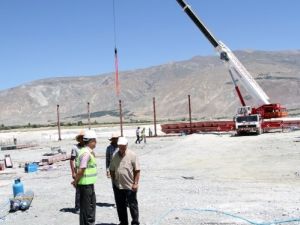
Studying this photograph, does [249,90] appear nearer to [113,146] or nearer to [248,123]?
[248,123]

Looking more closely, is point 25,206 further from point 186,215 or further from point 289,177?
point 289,177

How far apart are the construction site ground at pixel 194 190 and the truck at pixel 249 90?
12.4m

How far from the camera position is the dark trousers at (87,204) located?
925cm

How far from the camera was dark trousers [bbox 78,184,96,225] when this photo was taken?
9.25 metres

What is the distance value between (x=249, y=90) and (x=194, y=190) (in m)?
29.9

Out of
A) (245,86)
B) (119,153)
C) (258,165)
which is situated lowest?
(258,165)

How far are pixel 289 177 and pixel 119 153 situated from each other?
1028 cm

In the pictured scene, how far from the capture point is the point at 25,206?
1308 cm

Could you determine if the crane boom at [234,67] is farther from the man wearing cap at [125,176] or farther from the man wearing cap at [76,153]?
the man wearing cap at [125,176]

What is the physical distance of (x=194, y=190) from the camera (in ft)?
50.7

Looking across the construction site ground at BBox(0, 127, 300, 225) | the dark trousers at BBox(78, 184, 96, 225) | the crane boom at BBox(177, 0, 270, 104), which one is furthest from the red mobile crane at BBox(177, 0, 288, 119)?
the dark trousers at BBox(78, 184, 96, 225)

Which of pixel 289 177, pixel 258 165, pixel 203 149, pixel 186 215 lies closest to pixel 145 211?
pixel 186 215

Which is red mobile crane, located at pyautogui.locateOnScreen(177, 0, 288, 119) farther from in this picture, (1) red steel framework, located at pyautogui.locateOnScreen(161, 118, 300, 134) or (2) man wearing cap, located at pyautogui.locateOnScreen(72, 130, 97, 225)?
(2) man wearing cap, located at pyautogui.locateOnScreen(72, 130, 97, 225)

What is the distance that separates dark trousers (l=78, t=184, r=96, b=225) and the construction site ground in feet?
6.19
